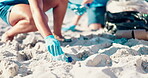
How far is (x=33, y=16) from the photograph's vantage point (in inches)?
62.8

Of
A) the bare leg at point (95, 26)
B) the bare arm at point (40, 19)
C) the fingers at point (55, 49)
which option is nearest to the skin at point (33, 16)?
the bare arm at point (40, 19)

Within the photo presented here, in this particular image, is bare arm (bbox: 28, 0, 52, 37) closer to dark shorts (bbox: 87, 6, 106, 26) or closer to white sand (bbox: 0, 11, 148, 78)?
white sand (bbox: 0, 11, 148, 78)

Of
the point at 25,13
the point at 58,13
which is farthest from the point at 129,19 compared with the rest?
the point at 25,13

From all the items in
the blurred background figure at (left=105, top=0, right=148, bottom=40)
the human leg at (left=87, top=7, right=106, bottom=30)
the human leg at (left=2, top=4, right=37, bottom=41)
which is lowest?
the human leg at (left=87, top=7, right=106, bottom=30)

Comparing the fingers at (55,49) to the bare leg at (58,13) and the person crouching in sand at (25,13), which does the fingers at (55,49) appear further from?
the bare leg at (58,13)

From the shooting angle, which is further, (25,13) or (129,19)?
(129,19)

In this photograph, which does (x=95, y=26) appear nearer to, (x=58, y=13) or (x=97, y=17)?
(x=97, y=17)

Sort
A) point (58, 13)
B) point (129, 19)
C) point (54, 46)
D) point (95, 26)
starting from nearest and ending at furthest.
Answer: point (54, 46), point (58, 13), point (129, 19), point (95, 26)

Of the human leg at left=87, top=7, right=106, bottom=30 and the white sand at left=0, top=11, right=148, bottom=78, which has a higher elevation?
the white sand at left=0, top=11, right=148, bottom=78

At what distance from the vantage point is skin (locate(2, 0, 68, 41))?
1.55 m

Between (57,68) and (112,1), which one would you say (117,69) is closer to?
(57,68)

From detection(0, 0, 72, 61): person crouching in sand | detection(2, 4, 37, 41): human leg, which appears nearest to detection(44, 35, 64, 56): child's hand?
detection(0, 0, 72, 61): person crouching in sand

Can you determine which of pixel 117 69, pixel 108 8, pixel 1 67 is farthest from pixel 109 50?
pixel 108 8

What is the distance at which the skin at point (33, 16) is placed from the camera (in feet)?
5.07
